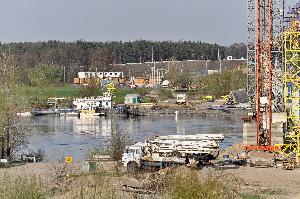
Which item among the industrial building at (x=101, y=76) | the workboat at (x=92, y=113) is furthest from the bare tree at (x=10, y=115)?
the industrial building at (x=101, y=76)

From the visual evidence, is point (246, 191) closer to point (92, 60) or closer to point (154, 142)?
point (154, 142)

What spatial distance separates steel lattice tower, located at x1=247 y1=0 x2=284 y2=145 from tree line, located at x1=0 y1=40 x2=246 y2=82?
9160 centimetres

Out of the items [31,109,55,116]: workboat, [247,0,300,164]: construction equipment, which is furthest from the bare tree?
[31,109,55,116]: workboat

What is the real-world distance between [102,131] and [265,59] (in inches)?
709

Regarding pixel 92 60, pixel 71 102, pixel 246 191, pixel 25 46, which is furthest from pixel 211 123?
pixel 25 46

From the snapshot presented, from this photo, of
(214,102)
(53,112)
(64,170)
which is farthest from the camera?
(214,102)

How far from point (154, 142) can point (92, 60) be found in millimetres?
109577

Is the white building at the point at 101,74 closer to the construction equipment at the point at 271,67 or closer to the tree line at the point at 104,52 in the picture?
the tree line at the point at 104,52

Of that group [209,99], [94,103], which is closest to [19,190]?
[94,103]

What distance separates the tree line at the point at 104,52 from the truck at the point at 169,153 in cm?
9908

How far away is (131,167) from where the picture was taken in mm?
20781

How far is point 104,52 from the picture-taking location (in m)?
137

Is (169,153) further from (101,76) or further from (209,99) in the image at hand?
(101,76)

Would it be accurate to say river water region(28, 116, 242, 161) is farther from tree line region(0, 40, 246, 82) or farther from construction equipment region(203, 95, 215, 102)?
tree line region(0, 40, 246, 82)
